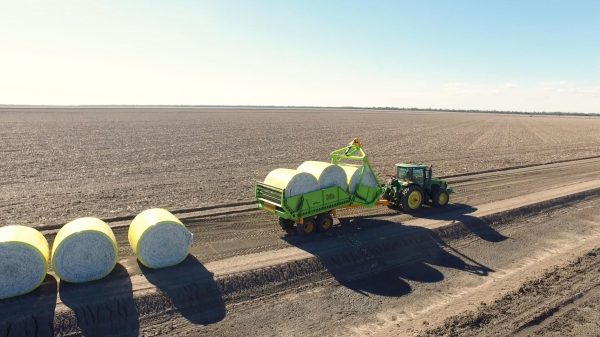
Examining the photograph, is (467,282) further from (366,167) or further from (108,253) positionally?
(108,253)

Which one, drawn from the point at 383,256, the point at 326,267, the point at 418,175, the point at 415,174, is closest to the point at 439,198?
the point at 418,175

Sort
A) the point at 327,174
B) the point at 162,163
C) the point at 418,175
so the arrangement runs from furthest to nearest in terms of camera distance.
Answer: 1. the point at 162,163
2. the point at 418,175
3. the point at 327,174

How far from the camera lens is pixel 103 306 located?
9.65 m

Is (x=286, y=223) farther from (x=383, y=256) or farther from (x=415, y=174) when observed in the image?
(x=415, y=174)

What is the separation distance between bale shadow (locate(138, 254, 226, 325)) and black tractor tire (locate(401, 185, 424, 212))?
9.14 m

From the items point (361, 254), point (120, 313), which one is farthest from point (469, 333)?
point (120, 313)

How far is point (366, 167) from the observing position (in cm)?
1595

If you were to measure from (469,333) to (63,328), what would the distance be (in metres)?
8.61

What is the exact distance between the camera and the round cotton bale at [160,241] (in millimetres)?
11328

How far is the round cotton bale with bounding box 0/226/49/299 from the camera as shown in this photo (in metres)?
9.61

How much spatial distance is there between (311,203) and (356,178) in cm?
240

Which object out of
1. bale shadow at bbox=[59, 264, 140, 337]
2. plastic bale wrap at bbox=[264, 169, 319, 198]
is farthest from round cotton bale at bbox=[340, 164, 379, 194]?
bale shadow at bbox=[59, 264, 140, 337]

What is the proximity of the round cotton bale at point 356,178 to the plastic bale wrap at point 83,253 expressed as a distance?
27.1 ft

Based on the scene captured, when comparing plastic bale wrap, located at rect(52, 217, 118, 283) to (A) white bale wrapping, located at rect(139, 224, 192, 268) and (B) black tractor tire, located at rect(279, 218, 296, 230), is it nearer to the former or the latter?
(A) white bale wrapping, located at rect(139, 224, 192, 268)
